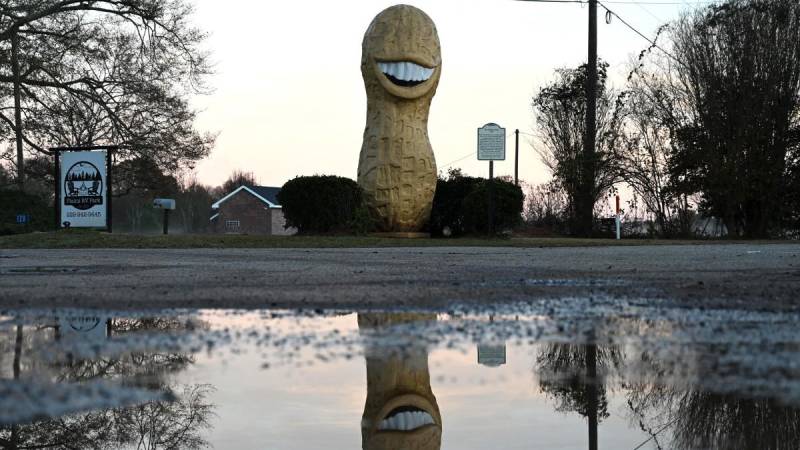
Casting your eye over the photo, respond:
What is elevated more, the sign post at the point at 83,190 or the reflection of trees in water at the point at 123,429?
the sign post at the point at 83,190

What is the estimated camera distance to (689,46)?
2862 cm

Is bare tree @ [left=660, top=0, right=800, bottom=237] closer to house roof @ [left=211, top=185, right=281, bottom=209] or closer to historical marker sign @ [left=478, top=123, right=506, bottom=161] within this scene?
historical marker sign @ [left=478, top=123, right=506, bottom=161]

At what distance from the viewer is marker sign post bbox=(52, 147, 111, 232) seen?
23391 mm

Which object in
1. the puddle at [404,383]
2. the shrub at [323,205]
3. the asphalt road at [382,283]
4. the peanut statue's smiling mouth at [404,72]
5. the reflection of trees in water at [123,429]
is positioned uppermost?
the peanut statue's smiling mouth at [404,72]

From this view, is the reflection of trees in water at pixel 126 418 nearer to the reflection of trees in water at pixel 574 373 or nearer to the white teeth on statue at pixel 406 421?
the white teeth on statue at pixel 406 421

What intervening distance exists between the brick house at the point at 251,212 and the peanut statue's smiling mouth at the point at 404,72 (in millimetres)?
38639

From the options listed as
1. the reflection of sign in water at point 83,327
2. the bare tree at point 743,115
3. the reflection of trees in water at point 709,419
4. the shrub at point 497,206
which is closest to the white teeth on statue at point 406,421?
the reflection of trees in water at point 709,419

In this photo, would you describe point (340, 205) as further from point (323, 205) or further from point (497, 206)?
point (497, 206)

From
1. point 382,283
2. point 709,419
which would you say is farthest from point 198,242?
point 709,419

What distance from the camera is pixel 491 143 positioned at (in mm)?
24953

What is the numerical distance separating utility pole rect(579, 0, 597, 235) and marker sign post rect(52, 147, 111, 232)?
47.2 feet

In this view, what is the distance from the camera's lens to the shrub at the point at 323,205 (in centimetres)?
2230

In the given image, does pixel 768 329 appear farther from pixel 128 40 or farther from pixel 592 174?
pixel 128 40

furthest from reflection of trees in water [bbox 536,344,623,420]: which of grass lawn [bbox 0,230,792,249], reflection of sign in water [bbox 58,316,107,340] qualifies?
grass lawn [bbox 0,230,792,249]
